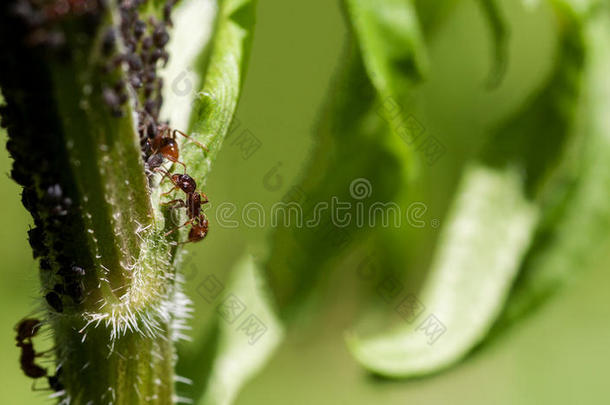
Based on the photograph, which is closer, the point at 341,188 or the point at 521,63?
the point at 341,188

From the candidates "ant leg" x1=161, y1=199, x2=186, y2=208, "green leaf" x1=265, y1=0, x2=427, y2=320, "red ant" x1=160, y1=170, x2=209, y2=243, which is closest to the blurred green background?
"green leaf" x1=265, y1=0, x2=427, y2=320

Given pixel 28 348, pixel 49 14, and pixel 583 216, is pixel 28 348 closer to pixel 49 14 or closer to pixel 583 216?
pixel 49 14

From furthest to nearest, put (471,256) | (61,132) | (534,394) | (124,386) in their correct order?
1. (534,394)
2. (471,256)
3. (124,386)
4. (61,132)

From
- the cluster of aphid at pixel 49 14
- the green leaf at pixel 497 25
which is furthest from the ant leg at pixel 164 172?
the green leaf at pixel 497 25

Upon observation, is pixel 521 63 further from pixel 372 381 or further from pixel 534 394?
pixel 372 381

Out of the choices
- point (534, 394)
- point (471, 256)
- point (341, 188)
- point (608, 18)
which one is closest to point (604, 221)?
point (471, 256)

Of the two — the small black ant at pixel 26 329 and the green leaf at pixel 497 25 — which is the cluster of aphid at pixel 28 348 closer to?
the small black ant at pixel 26 329
